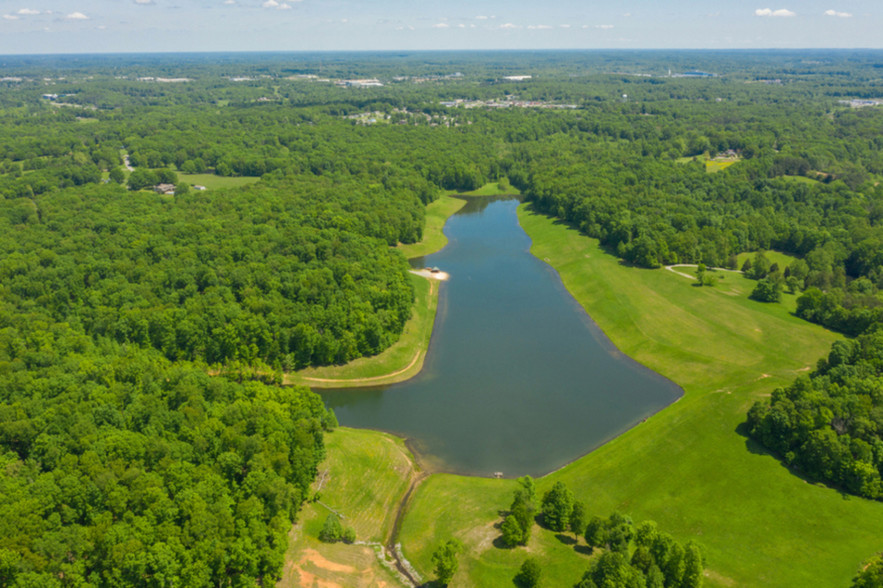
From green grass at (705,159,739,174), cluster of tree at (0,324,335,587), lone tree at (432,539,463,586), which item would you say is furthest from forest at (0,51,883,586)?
lone tree at (432,539,463,586)

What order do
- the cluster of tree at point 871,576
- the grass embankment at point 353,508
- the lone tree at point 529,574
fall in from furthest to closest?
the grass embankment at point 353,508 < the lone tree at point 529,574 < the cluster of tree at point 871,576

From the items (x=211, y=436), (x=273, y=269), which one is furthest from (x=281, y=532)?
(x=273, y=269)

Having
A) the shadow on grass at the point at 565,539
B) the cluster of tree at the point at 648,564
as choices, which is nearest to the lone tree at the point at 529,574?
the cluster of tree at the point at 648,564

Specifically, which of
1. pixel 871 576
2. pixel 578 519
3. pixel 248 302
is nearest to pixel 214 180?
pixel 248 302

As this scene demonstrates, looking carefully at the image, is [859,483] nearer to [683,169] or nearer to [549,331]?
[549,331]

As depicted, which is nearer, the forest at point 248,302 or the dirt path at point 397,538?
the forest at point 248,302

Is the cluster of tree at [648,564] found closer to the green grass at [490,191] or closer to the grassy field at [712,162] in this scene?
the green grass at [490,191]
